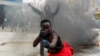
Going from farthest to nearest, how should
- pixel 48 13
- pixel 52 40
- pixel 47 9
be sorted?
pixel 47 9, pixel 48 13, pixel 52 40

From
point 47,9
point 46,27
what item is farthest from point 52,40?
point 47,9

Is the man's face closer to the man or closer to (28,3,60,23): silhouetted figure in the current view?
the man

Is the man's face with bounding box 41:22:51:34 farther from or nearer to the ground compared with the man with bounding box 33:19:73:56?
farther from the ground

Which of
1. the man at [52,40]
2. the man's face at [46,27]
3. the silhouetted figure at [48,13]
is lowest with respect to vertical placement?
the man at [52,40]

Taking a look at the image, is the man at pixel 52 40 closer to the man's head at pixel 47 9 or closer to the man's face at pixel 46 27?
the man's face at pixel 46 27

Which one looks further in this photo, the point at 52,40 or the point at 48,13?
the point at 48,13

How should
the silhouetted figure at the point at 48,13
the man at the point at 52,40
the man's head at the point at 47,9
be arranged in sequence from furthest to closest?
the man's head at the point at 47,9 < the silhouetted figure at the point at 48,13 < the man at the point at 52,40

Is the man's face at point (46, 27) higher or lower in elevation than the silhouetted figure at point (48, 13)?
lower

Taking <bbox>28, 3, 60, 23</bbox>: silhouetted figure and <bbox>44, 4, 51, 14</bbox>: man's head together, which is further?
<bbox>44, 4, 51, 14</bbox>: man's head

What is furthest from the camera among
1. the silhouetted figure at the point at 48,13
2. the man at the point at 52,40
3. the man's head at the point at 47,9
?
the man's head at the point at 47,9

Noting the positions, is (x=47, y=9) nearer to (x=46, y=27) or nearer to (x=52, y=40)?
(x=46, y=27)

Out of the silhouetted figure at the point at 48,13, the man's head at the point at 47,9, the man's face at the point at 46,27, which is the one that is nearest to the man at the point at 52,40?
the man's face at the point at 46,27

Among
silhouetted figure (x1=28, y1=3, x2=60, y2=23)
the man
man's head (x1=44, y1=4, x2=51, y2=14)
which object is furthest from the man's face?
man's head (x1=44, y1=4, x2=51, y2=14)

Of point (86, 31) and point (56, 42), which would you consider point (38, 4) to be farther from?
point (56, 42)
